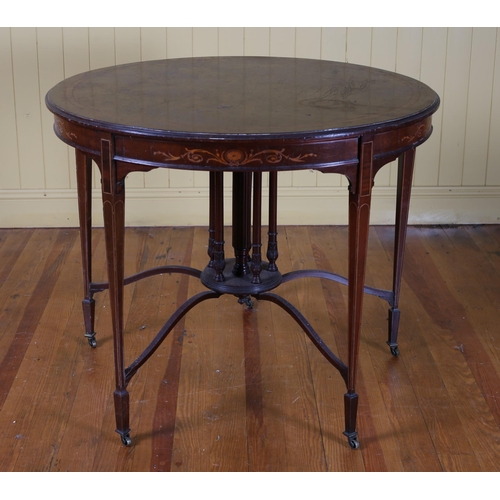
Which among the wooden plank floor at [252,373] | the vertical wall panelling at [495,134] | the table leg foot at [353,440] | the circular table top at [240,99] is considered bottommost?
the wooden plank floor at [252,373]

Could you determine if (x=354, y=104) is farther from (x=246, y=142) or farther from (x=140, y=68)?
(x=140, y=68)

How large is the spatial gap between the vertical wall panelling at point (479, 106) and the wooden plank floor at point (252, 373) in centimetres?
44

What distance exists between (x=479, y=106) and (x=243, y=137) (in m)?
2.28

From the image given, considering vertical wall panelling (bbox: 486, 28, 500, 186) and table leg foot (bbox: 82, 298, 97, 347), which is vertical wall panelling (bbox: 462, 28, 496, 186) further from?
table leg foot (bbox: 82, 298, 97, 347)

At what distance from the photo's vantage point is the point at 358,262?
2186 mm

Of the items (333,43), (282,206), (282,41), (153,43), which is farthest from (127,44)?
(282,206)

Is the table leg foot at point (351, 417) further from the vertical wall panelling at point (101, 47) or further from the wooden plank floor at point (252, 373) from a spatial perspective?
the vertical wall panelling at point (101, 47)

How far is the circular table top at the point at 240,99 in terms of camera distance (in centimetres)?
203

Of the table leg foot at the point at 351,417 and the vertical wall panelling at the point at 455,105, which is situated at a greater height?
the vertical wall panelling at the point at 455,105

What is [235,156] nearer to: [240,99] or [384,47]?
[240,99]

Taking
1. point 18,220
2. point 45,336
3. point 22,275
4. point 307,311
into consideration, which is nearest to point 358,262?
point 307,311

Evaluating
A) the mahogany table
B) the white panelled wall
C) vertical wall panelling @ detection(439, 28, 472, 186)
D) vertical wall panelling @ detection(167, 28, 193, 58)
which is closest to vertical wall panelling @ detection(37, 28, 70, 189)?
the white panelled wall

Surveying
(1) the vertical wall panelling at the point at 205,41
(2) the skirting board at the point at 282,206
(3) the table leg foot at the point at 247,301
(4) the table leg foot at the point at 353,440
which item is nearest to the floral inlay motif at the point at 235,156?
(4) the table leg foot at the point at 353,440

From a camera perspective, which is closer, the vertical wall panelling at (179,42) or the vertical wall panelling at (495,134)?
the vertical wall panelling at (179,42)
